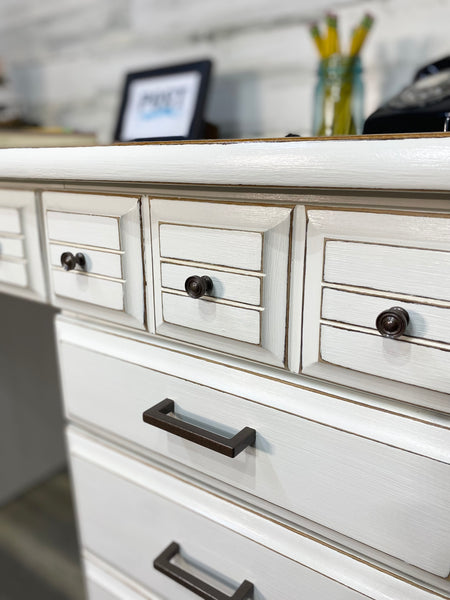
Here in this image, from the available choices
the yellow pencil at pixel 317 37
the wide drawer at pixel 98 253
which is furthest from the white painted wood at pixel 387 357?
the yellow pencil at pixel 317 37

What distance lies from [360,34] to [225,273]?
18.4 inches

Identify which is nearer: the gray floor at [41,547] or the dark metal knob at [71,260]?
the dark metal knob at [71,260]

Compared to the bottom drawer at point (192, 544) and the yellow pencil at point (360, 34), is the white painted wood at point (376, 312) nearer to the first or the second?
the bottom drawer at point (192, 544)

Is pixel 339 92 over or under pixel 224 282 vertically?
over

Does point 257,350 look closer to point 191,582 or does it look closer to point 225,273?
point 225,273

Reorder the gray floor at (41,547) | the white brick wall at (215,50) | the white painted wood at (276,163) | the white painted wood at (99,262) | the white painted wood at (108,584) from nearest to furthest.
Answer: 1. the white painted wood at (276,163)
2. the white painted wood at (99,262)
3. the white painted wood at (108,584)
4. the white brick wall at (215,50)
5. the gray floor at (41,547)

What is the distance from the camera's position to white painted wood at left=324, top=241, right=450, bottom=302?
12.5 inches

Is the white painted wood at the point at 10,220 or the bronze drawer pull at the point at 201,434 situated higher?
the white painted wood at the point at 10,220

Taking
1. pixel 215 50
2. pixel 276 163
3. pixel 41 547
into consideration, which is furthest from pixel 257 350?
pixel 41 547

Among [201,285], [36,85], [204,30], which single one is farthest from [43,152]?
[36,85]

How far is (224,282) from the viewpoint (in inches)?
16.5

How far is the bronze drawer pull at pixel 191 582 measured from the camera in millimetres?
464

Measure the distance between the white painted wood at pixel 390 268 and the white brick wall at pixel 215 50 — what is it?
0.54m

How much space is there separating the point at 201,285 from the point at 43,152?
0.23m
